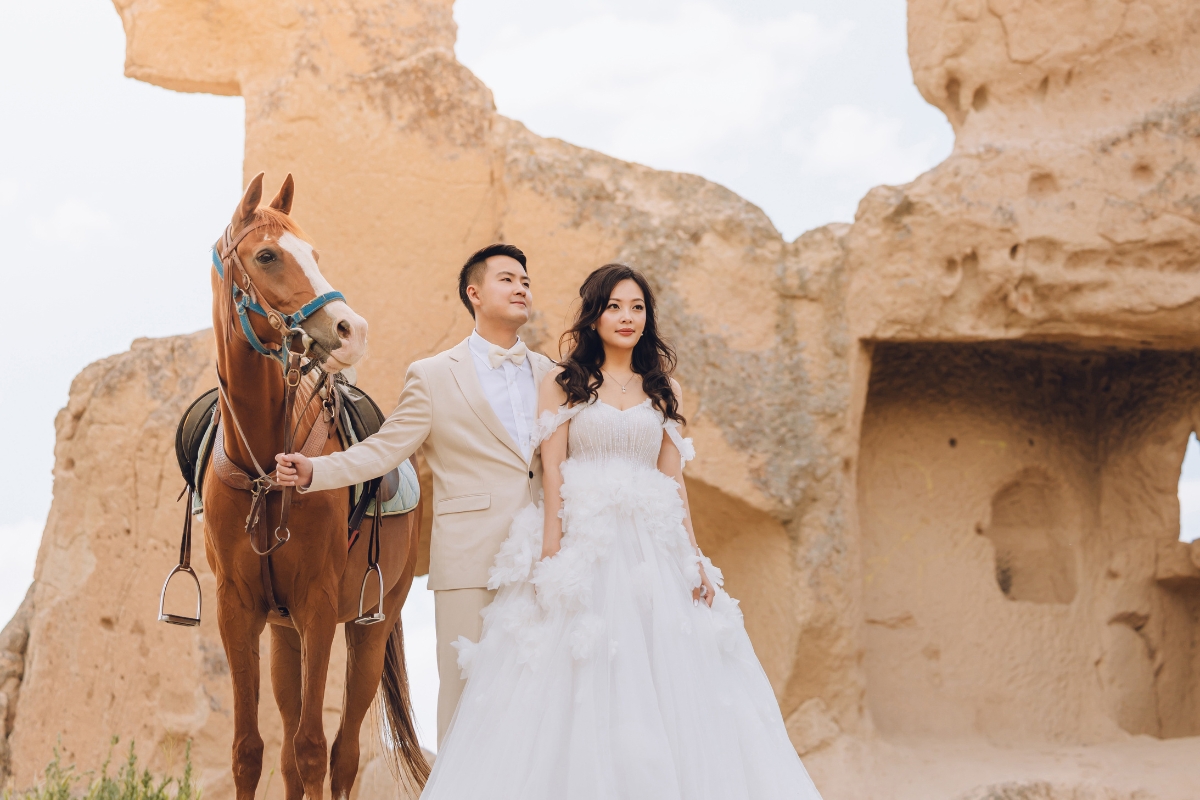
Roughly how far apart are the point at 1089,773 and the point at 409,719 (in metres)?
3.86

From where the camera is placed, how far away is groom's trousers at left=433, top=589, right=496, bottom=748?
340 centimetres

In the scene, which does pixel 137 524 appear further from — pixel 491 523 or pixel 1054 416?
pixel 1054 416

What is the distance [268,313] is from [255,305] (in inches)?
2.3

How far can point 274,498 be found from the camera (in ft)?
11.7

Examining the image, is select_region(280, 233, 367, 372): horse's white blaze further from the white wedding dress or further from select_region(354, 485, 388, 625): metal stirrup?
select_region(354, 485, 388, 625): metal stirrup

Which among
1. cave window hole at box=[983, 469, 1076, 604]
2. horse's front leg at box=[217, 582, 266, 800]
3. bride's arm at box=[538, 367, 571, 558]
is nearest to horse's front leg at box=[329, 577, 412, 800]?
horse's front leg at box=[217, 582, 266, 800]

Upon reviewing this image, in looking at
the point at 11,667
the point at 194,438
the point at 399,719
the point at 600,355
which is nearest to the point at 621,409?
the point at 600,355

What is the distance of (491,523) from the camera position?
11.3 feet

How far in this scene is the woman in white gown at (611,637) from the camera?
3.03 metres

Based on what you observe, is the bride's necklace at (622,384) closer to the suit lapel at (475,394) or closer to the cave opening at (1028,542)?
the suit lapel at (475,394)

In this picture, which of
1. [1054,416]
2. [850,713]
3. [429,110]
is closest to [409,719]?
[850,713]

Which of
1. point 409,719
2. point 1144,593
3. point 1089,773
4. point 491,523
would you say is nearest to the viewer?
point 491,523

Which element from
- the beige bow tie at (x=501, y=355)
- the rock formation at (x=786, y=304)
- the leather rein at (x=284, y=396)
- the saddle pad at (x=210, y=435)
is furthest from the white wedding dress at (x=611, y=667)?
the rock formation at (x=786, y=304)

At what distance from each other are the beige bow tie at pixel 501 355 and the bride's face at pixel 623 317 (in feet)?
0.93
